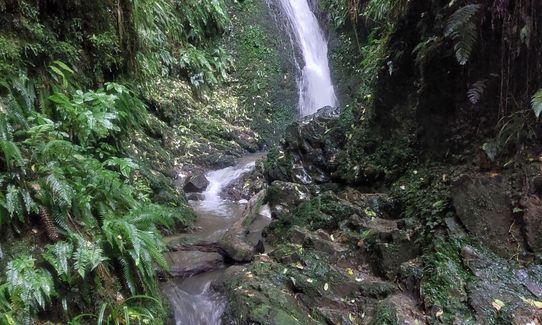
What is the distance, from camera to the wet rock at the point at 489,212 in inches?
143

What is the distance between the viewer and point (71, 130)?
409 cm

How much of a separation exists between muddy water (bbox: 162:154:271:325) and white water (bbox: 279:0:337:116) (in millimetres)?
5644

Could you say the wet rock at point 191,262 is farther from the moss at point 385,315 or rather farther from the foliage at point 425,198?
the moss at point 385,315

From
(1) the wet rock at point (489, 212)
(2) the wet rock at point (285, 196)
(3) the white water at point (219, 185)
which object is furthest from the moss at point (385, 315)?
(3) the white water at point (219, 185)

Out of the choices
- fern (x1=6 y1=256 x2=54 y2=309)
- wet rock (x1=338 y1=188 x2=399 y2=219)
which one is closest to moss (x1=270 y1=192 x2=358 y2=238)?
wet rock (x1=338 y1=188 x2=399 y2=219)

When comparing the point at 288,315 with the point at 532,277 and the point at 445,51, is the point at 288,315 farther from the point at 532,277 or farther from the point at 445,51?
the point at 445,51

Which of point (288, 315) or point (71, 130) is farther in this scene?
point (71, 130)

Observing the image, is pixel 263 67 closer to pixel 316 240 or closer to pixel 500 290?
pixel 316 240

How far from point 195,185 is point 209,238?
10.5 feet

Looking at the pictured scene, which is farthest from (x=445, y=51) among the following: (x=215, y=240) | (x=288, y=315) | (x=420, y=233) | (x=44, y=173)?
(x=44, y=173)

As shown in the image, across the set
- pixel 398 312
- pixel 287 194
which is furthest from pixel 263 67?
pixel 398 312

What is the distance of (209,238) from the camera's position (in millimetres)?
6438

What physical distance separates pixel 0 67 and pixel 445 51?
445cm

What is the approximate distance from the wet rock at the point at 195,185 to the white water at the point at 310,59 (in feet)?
22.4
